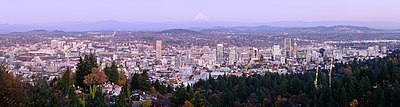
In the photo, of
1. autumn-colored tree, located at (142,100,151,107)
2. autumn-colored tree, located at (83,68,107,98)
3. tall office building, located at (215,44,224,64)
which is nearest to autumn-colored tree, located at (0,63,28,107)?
autumn-colored tree, located at (142,100,151,107)

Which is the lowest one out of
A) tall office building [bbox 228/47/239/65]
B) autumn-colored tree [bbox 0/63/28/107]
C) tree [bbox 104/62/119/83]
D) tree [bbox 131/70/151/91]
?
tall office building [bbox 228/47/239/65]

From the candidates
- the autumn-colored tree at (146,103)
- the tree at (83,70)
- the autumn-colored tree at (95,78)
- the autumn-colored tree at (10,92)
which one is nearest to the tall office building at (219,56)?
the tree at (83,70)

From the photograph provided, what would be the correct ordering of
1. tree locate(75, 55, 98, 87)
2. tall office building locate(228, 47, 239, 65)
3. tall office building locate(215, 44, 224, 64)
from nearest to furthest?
tree locate(75, 55, 98, 87)
tall office building locate(228, 47, 239, 65)
tall office building locate(215, 44, 224, 64)

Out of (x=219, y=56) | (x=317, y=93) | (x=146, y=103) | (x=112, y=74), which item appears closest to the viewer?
(x=146, y=103)

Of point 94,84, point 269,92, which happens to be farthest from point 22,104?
point 269,92

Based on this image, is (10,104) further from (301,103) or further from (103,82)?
(301,103)

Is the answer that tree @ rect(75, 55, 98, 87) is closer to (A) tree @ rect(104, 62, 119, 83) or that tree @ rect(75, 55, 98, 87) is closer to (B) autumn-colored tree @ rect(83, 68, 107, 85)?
(B) autumn-colored tree @ rect(83, 68, 107, 85)

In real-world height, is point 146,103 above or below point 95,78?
below

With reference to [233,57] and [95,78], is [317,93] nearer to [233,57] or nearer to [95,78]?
[95,78]

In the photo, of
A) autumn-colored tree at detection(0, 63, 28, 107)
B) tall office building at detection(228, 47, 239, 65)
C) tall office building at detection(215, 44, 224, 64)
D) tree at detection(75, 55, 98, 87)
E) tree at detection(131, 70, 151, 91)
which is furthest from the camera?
tall office building at detection(215, 44, 224, 64)

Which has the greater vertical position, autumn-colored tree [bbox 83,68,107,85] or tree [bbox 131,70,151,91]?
autumn-colored tree [bbox 83,68,107,85]

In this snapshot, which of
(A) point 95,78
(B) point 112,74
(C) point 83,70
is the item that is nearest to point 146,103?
(A) point 95,78
